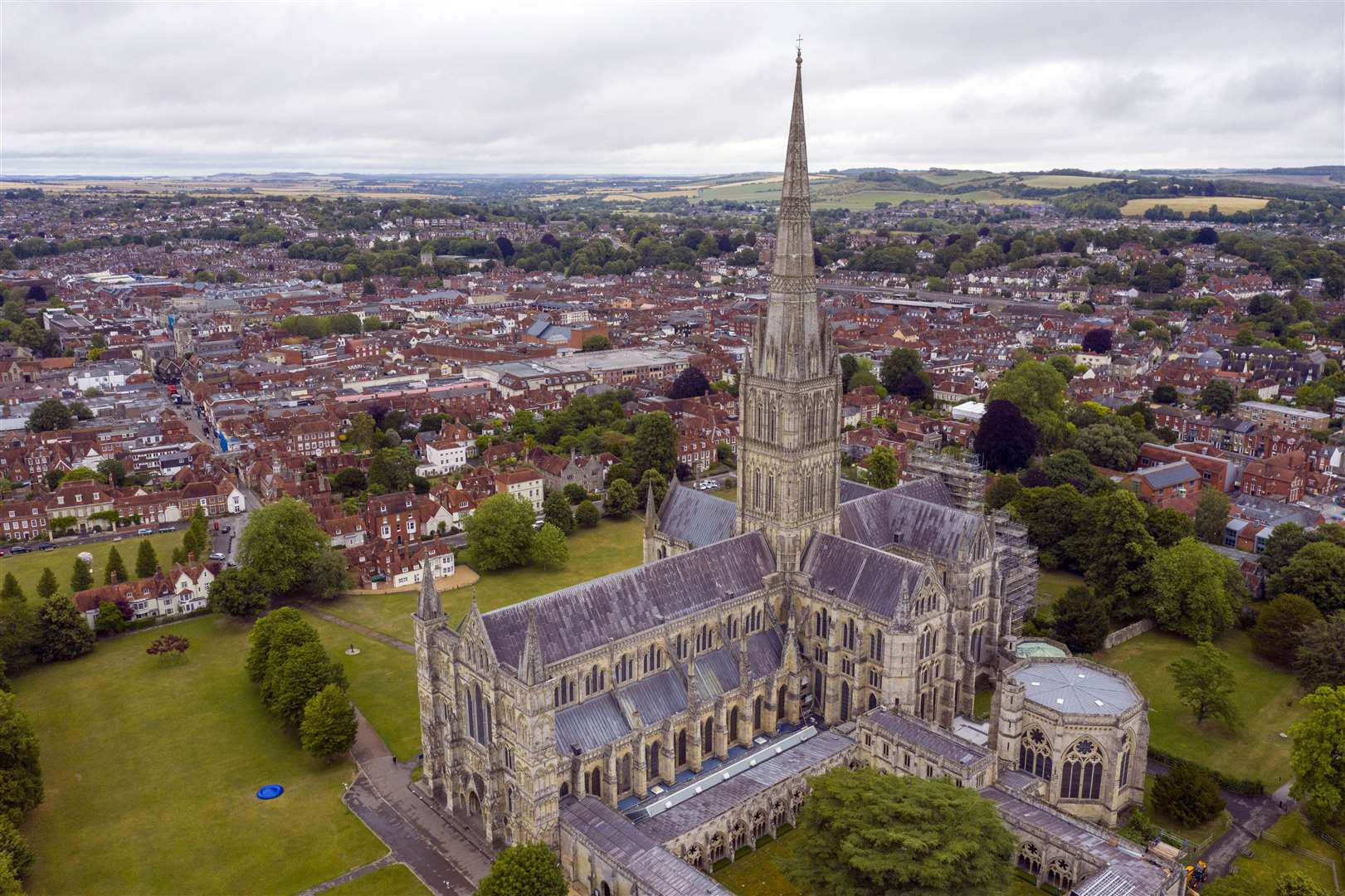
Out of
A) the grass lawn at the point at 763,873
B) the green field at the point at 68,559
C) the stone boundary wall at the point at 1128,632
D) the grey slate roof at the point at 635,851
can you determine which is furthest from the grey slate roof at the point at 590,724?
the green field at the point at 68,559

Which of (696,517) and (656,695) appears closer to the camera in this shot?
(656,695)

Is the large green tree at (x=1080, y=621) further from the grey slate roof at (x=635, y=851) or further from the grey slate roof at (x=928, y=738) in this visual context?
the grey slate roof at (x=635, y=851)

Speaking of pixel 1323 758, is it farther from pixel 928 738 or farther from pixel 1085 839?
pixel 928 738

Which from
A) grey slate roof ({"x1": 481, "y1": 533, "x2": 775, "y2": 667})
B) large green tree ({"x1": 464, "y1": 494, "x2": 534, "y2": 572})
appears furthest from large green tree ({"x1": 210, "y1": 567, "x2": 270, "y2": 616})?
grey slate roof ({"x1": 481, "y1": 533, "x2": 775, "y2": 667})

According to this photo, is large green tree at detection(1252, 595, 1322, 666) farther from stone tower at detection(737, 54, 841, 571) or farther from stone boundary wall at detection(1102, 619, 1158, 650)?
stone tower at detection(737, 54, 841, 571)

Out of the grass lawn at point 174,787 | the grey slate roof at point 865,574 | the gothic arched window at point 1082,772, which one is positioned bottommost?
the grass lawn at point 174,787

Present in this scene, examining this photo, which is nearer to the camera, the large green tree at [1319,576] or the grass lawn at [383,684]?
the grass lawn at [383,684]

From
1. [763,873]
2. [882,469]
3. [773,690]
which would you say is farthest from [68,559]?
[882,469]
